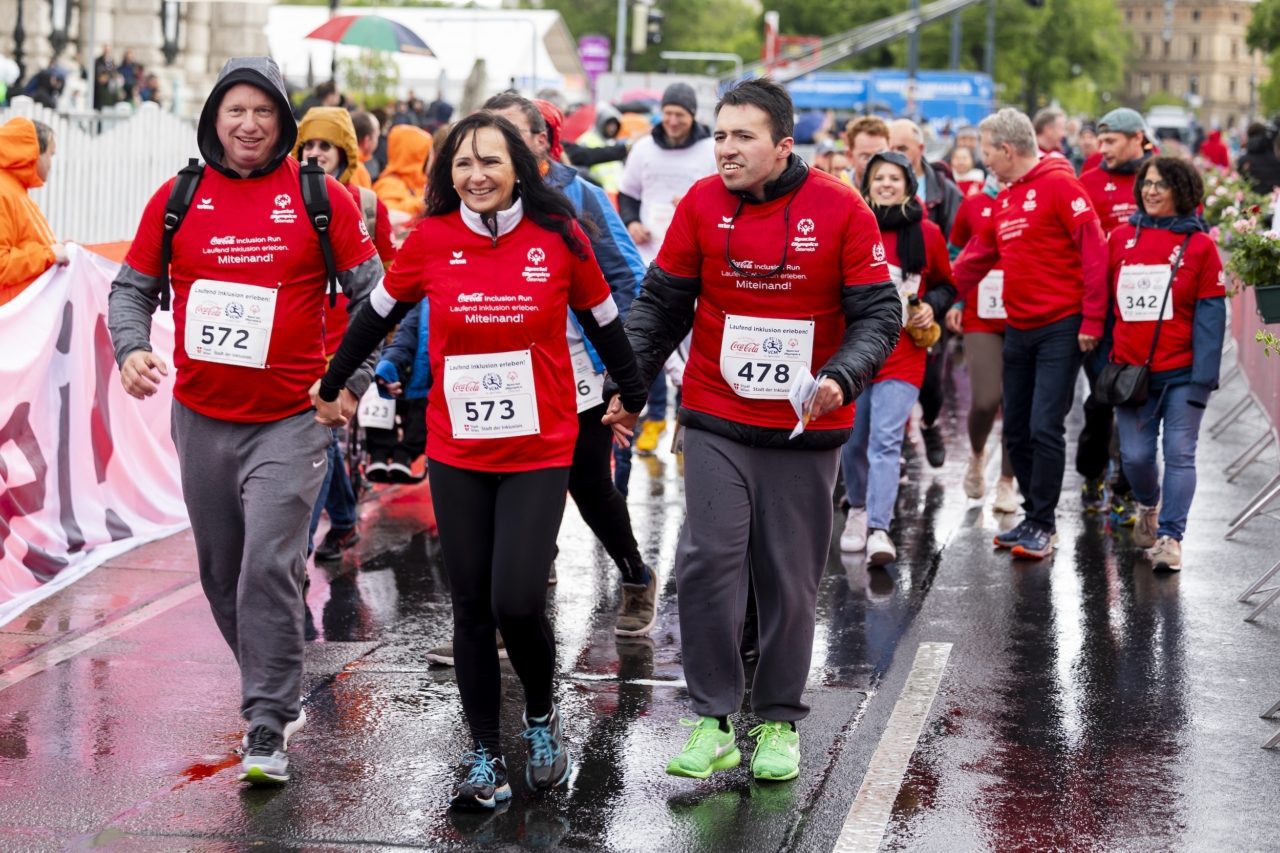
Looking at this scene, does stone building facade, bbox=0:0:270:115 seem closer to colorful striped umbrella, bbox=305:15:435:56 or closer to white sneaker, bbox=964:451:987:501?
colorful striped umbrella, bbox=305:15:435:56

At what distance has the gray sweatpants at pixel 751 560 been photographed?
5.41 metres

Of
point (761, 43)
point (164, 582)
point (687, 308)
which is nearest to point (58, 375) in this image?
point (164, 582)

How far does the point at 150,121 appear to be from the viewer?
1490cm

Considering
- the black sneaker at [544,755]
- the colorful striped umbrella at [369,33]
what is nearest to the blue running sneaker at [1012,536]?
the black sneaker at [544,755]

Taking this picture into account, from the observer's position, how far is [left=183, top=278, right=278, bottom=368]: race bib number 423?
5375mm

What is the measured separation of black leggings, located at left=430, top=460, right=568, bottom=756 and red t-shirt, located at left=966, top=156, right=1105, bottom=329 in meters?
4.30

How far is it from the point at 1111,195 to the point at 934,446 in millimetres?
1916

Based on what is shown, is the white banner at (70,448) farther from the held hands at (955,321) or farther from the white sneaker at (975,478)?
the white sneaker at (975,478)

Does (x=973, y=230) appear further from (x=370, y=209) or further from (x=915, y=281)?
(x=370, y=209)

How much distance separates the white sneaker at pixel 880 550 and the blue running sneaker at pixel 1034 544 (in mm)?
654

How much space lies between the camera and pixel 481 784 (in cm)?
511

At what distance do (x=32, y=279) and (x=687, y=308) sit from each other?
13.4 ft

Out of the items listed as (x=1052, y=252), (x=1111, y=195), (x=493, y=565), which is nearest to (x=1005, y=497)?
(x=1052, y=252)

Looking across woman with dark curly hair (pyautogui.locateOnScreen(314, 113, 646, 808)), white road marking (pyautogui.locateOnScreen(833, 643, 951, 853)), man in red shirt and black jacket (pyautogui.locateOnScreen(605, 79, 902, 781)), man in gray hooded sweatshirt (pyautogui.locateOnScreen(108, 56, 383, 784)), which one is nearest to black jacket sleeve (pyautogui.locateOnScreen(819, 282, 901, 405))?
man in red shirt and black jacket (pyautogui.locateOnScreen(605, 79, 902, 781))
